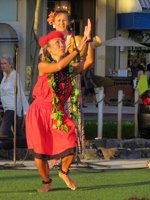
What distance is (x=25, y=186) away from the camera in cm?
945

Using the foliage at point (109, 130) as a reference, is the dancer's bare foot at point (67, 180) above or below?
above

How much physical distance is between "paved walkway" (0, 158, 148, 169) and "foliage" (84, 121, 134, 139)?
335 cm

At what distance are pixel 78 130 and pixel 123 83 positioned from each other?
18.7m

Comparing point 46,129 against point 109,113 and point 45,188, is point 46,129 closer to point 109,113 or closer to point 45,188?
point 45,188

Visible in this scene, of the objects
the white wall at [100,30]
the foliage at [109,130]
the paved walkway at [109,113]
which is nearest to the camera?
the foliage at [109,130]

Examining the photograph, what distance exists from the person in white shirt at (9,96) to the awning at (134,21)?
19183mm

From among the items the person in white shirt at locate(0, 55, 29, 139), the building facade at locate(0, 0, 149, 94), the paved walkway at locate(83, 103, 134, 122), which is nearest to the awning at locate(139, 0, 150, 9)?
the building facade at locate(0, 0, 149, 94)

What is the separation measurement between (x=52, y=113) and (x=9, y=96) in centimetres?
358

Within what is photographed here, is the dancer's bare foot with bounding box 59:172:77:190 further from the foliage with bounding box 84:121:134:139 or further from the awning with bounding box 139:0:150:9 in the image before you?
the awning with bounding box 139:0:150:9

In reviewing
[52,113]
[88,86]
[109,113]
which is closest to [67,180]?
[52,113]

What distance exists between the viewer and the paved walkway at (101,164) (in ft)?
37.7

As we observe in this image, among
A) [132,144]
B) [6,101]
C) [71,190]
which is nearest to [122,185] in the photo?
[71,190]

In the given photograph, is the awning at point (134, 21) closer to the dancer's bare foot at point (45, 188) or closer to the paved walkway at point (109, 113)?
the paved walkway at point (109, 113)

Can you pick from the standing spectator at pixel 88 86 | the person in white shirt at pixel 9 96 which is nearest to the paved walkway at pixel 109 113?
the standing spectator at pixel 88 86
